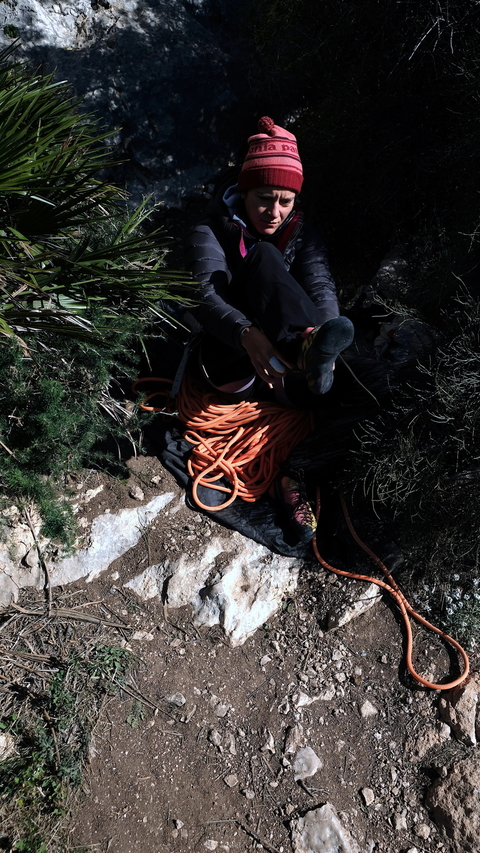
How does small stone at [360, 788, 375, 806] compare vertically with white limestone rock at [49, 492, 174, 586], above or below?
below

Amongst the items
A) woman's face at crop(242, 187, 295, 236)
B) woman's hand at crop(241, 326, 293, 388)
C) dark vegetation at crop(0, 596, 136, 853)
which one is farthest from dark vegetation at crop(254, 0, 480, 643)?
dark vegetation at crop(0, 596, 136, 853)

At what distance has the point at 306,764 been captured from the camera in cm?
221

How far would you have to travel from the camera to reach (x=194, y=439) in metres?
2.99

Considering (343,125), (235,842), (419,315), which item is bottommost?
(235,842)

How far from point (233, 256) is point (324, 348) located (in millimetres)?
864

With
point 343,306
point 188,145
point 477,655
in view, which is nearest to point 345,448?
point 477,655

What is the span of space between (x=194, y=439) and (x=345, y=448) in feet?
2.45

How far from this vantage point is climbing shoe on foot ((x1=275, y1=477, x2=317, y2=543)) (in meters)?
2.72

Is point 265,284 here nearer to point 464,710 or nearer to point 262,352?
point 262,352

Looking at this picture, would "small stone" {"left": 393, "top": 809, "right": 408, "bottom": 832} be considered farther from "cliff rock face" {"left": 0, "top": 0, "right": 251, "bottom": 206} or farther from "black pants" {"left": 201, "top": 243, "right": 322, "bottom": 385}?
"cliff rock face" {"left": 0, "top": 0, "right": 251, "bottom": 206}

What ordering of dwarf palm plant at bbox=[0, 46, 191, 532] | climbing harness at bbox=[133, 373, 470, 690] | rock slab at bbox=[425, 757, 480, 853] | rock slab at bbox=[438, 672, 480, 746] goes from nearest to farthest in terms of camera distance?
rock slab at bbox=[425, 757, 480, 853], rock slab at bbox=[438, 672, 480, 746], dwarf palm plant at bbox=[0, 46, 191, 532], climbing harness at bbox=[133, 373, 470, 690]

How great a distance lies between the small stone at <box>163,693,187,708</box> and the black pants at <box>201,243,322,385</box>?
4.55ft

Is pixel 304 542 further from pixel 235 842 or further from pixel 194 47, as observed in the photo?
pixel 194 47

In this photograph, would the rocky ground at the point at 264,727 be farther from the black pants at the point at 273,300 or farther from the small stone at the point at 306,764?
the black pants at the point at 273,300
